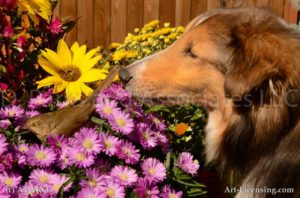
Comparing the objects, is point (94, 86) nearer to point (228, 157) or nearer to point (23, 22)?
point (23, 22)

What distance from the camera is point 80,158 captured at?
2.18 m

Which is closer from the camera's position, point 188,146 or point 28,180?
point 28,180

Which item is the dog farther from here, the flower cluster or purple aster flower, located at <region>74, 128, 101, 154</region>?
purple aster flower, located at <region>74, 128, 101, 154</region>

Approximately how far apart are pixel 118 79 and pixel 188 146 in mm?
599

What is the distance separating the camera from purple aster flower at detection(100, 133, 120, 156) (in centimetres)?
224

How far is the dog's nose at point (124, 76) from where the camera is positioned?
110 inches

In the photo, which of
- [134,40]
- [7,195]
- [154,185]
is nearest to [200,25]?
[154,185]

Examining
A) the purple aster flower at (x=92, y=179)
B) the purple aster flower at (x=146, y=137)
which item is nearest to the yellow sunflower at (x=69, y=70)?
the purple aster flower at (x=146, y=137)

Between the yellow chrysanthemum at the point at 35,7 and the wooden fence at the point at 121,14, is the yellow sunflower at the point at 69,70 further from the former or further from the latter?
the wooden fence at the point at 121,14

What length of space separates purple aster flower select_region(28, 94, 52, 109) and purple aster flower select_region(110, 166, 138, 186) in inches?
27.6

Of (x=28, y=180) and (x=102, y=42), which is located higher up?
(x=28, y=180)

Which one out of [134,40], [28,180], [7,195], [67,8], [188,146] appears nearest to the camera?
[7,195]

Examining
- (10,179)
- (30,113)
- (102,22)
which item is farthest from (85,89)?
(102,22)

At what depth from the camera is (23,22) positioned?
313cm
